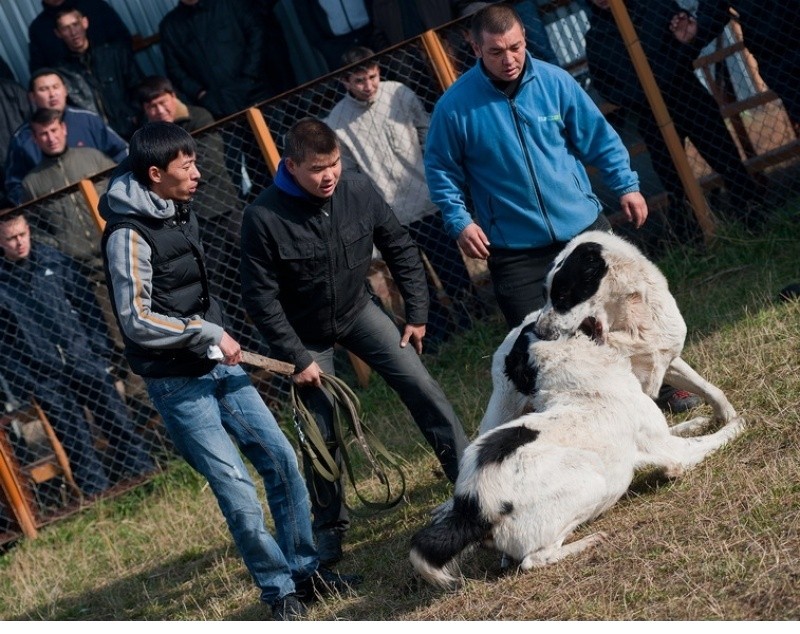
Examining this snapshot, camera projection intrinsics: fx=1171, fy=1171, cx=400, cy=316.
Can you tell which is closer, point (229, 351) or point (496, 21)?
point (229, 351)

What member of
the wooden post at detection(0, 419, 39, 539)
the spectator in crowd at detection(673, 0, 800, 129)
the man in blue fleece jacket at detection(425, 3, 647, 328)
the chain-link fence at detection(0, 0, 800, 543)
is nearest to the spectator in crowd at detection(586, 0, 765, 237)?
the chain-link fence at detection(0, 0, 800, 543)

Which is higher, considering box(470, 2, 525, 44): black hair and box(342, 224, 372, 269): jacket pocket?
box(470, 2, 525, 44): black hair

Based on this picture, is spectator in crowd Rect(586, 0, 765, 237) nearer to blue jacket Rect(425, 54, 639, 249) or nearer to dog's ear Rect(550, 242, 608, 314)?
blue jacket Rect(425, 54, 639, 249)

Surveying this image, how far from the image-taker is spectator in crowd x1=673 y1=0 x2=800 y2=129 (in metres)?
7.66

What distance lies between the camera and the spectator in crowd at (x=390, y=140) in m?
7.90

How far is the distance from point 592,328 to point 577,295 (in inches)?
6.5

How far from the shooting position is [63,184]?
8.35 m

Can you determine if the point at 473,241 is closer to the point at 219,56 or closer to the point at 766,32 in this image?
the point at 766,32

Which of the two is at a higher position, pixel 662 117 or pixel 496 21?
pixel 496 21

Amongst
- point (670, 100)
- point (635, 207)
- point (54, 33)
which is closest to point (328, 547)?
point (635, 207)

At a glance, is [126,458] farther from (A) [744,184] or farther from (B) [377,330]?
(A) [744,184]

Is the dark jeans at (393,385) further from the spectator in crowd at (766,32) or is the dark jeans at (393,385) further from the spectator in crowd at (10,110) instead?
the spectator in crowd at (10,110)

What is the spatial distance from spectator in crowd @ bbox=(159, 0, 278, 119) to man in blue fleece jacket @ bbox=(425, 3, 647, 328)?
12.1 feet

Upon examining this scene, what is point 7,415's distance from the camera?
26.5 feet
